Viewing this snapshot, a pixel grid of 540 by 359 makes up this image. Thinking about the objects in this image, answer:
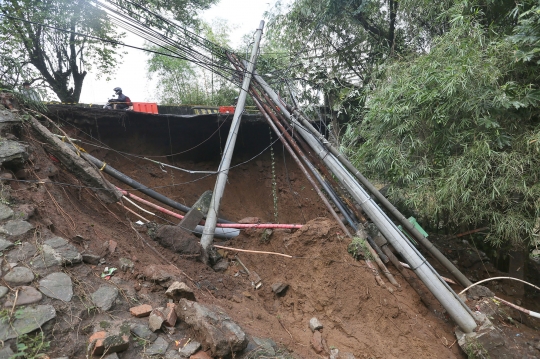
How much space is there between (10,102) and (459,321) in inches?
297

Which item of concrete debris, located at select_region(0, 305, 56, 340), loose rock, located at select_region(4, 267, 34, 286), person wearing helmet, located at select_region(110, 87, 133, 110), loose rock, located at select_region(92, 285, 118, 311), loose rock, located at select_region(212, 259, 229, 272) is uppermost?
person wearing helmet, located at select_region(110, 87, 133, 110)

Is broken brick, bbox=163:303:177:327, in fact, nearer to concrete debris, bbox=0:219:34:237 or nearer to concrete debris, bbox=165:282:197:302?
concrete debris, bbox=165:282:197:302

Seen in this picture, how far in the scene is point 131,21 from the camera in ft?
16.3

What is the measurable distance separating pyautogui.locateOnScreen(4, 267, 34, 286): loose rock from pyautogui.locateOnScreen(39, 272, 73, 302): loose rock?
0.38ft

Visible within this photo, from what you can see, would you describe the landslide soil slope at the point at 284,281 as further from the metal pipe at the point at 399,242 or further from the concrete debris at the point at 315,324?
the metal pipe at the point at 399,242

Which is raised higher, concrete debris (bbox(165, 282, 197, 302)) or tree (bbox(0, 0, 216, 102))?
tree (bbox(0, 0, 216, 102))

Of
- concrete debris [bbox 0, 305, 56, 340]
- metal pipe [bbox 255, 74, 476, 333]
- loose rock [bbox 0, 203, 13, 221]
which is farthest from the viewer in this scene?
metal pipe [bbox 255, 74, 476, 333]

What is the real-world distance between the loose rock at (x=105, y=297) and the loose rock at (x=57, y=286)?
230 mm

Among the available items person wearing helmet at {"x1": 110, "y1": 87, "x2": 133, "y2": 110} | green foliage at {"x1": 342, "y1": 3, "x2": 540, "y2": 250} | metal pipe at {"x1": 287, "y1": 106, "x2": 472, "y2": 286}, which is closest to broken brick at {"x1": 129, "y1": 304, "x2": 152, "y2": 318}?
metal pipe at {"x1": 287, "y1": 106, "x2": 472, "y2": 286}

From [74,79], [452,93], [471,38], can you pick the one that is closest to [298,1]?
[471,38]

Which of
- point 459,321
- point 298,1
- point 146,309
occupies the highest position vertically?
point 298,1

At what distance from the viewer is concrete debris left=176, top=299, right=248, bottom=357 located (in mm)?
2889

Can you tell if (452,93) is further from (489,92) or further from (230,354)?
(230,354)

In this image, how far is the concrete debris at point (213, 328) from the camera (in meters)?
2.89
